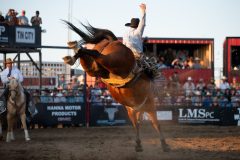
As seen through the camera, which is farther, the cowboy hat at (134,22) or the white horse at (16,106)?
the white horse at (16,106)

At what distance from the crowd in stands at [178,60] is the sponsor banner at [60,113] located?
18.9 ft

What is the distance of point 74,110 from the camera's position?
15.8 meters

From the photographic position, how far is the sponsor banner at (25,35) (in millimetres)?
15896

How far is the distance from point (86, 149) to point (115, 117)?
22.5 ft

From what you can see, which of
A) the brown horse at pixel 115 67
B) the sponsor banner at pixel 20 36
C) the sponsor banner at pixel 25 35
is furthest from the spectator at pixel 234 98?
the brown horse at pixel 115 67

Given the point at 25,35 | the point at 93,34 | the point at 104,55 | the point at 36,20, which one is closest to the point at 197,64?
the point at 36,20

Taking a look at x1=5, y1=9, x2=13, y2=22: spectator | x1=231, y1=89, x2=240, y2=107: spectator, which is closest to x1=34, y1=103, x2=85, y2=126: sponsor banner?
x1=5, y1=9, x2=13, y2=22: spectator

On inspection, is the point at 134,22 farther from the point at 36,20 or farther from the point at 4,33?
the point at 36,20

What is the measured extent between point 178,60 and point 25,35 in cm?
792

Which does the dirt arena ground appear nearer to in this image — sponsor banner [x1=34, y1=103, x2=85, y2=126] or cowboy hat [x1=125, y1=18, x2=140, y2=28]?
cowboy hat [x1=125, y1=18, x2=140, y2=28]

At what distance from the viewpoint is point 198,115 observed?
1655cm

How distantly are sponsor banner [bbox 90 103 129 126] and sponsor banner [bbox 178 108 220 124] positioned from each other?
2.09 m

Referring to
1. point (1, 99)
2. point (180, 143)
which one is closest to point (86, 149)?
point (180, 143)

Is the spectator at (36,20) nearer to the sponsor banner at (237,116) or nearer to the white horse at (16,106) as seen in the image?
the white horse at (16,106)
